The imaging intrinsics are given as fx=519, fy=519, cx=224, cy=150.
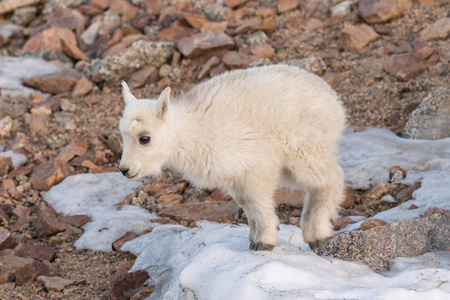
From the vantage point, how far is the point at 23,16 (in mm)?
17469

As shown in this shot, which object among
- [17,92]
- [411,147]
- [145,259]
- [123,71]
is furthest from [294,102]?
[17,92]

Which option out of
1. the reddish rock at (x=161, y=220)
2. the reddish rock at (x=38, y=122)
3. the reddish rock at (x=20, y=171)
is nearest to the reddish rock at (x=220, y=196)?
the reddish rock at (x=161, y=220)

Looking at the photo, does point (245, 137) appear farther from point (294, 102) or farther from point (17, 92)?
point (17, 92)

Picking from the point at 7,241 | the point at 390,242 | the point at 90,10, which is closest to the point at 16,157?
the point at 7,241

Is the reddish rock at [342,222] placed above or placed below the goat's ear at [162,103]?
below

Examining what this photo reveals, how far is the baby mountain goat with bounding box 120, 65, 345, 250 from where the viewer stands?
232 inches

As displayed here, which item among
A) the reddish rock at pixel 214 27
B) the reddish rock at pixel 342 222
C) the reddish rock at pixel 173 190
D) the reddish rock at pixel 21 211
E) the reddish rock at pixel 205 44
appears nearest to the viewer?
the reddish rock at pixel 342 222

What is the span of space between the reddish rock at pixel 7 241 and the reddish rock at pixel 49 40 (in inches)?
358

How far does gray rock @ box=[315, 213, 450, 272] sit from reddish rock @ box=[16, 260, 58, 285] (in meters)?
3.65

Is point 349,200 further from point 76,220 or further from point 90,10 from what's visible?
point 90,10

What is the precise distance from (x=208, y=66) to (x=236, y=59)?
711 mm

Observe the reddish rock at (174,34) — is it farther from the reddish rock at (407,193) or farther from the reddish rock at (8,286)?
the reddish rock at (8,286)

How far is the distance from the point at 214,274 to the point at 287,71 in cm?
→ 262

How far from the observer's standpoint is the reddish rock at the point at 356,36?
12544mm
